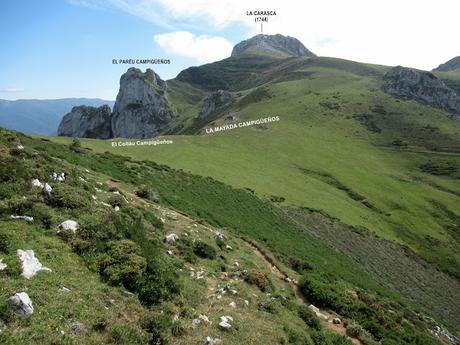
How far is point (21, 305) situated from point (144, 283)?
5229mm

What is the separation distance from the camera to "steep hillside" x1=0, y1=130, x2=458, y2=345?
13.2 m

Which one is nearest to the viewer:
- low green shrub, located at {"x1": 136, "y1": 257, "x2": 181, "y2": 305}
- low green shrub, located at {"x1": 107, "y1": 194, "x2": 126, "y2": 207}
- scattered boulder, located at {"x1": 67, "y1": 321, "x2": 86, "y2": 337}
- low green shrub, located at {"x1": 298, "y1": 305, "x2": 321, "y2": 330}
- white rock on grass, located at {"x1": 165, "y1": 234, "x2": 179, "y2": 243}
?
scattered boulder, located at {"x1": 67, "y1": 321, "x2": 86, "y2": 337}

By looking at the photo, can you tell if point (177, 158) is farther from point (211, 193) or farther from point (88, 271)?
point (88, 271)

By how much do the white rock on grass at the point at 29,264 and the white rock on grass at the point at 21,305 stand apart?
181 cm

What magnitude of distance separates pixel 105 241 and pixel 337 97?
184 m

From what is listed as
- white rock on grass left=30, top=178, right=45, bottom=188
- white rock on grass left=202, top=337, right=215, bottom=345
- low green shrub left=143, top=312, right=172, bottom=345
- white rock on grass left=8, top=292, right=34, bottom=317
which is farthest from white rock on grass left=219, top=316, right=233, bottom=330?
white rock on grass left=30, top=178, right=45, bottom=188

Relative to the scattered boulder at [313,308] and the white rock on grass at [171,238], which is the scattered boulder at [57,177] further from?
the scattered boulder at [313,308]

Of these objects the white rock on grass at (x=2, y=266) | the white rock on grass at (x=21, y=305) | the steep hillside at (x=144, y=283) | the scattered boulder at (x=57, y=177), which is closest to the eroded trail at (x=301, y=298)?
the steep hillside at (x=144, y=283)

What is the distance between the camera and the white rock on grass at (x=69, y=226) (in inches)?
698

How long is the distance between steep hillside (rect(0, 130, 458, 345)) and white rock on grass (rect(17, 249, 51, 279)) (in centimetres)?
21

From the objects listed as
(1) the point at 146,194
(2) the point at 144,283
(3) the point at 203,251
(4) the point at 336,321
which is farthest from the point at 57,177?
(4) the point at 336,321

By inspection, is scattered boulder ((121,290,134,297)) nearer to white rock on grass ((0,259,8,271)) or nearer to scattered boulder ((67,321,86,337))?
scattered boulder ((67,321,86,337))

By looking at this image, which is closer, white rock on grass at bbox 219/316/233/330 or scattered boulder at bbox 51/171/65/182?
white rock on grass at bbox 219/316/233/330

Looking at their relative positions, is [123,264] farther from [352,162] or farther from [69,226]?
[352,162]
